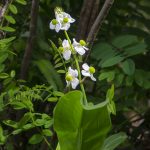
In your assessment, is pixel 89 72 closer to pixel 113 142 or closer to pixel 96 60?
pixel 113 142

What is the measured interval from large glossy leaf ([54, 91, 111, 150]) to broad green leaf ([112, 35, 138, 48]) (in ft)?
2.37

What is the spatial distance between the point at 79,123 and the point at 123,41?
78 cm

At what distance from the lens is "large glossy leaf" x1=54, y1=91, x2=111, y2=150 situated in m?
1.24

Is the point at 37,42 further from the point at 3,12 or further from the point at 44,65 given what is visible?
the point at 3,12

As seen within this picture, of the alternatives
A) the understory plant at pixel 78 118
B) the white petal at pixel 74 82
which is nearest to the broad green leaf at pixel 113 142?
the understory plant at pixel 78 118

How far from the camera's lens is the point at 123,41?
1988 millimetres

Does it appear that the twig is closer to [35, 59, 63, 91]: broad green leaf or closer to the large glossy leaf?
[35, 59, 63, 91]: broad green leaf

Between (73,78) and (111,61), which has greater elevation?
(73,78)

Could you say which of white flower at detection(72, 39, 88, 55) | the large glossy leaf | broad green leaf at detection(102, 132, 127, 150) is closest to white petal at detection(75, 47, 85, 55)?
white flower at detection(72, 39, 88, 55)

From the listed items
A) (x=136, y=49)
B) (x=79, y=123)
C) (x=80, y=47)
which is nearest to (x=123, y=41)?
(x=136, y=49)

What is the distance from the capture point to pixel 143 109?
2557 millimetres

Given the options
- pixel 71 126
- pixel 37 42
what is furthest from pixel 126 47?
pixel 71 126

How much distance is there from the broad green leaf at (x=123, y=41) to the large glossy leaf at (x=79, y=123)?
2.37 feet

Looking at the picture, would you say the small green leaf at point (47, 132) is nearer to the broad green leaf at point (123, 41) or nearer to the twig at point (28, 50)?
the twig at point (28, 50)
